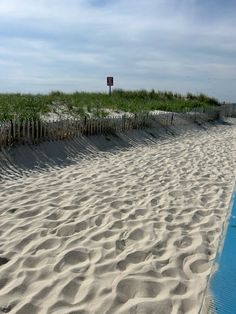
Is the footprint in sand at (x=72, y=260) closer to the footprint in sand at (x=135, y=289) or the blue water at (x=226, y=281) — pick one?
the footprint in sand at (x=135, y=289)

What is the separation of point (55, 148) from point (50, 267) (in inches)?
251

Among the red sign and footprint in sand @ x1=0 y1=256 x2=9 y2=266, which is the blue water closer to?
footprint in sand @ x1=0 y1=256 x2=9 y2=266

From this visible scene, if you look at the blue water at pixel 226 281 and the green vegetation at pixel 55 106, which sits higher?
the green vegetation at pixel 55 106

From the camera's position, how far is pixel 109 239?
4621mm

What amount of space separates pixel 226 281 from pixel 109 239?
4.73ft

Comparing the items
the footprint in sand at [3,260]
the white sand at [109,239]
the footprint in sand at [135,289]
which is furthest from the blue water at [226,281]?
the footprint in sand at [3,260]

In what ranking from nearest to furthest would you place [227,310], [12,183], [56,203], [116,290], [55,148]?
1. [227,310]
2. [116,290]
3. [56,203]
4. [12,183]
5. [55,148]

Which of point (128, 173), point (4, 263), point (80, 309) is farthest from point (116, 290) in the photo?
point (128, 173)

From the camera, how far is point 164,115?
17172 mm

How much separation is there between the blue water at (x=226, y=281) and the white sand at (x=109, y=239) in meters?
0.13

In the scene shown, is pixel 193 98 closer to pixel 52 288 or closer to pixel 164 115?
pixel 164 115

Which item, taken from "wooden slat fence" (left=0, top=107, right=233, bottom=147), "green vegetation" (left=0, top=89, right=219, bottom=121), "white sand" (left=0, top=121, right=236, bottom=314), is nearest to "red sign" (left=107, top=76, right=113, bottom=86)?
"green vegetation" (left=0, top=89, right=219, bottom=121)

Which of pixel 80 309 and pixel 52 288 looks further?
pixel 52 288

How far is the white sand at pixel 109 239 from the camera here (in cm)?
346
